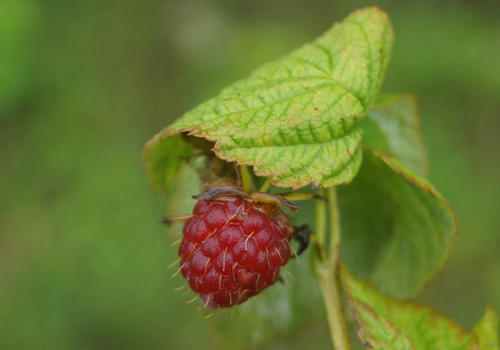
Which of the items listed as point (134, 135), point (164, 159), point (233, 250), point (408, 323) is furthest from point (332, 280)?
point (134, 135)

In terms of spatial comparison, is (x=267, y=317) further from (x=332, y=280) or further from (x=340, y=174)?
(x=340, y=174)

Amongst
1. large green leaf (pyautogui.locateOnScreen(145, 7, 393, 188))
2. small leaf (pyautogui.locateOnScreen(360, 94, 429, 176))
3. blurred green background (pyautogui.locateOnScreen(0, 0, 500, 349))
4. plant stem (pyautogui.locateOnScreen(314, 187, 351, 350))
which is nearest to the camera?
large green leaf (pyautogui.locateOnScreen(145, 7, 393, 188))

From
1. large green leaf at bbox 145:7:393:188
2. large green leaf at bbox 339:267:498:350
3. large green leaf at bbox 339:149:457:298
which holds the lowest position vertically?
large green leaf at bbox 339:267:498:350

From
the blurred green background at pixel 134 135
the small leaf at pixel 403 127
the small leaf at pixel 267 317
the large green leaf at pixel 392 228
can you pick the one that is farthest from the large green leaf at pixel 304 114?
the blurred green background at pixel 134 135

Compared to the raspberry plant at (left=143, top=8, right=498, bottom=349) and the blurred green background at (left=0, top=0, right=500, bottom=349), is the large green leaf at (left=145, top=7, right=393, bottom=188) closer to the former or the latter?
the raspberry plant at (left=143, top=8, right=498, bottom=349)

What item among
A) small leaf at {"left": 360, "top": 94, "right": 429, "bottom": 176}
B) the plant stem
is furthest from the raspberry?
small leaf at {"left": 360, "top": 94, "right": 429, "bottom": 176}

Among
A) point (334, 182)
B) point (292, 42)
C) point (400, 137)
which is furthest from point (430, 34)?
point (334, 182)

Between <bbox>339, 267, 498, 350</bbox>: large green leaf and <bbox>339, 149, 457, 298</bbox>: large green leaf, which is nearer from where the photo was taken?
<bbox>339, 267, 498, 350</bbox>: large green leaf

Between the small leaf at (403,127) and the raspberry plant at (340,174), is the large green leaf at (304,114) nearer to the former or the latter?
the raspberry plant at (340,174)
